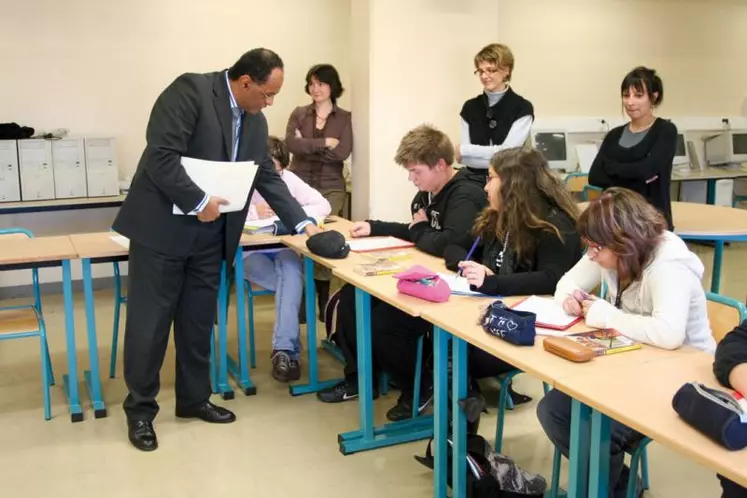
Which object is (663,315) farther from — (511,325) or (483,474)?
(483,474)

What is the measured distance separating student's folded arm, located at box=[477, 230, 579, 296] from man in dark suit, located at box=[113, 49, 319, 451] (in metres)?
1.06

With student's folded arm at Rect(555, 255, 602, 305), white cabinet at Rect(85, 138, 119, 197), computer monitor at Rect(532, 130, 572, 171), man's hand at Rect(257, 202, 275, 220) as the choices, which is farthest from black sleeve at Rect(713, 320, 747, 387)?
computer monitor at Rect(532, 130, 572, 171)

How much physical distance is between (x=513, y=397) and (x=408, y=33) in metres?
2.37

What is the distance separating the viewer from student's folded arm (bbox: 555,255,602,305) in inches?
92.7

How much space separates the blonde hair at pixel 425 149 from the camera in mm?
3127

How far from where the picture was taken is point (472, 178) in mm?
3193

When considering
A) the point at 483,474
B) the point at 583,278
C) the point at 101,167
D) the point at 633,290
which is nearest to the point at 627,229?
the point at 633,290

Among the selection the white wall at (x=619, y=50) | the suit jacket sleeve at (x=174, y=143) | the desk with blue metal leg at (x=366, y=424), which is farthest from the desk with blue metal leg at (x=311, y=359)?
the white wall at (x=619, y=50)

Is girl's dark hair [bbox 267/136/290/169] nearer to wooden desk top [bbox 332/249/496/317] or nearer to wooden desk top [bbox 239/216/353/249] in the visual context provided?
wooden desk top [bbox 239/216/353/249]

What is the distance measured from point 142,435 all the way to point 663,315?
2.02m

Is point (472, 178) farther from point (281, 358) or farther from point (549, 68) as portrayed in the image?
point (549, 68)

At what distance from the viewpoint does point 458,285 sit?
2.61 meters

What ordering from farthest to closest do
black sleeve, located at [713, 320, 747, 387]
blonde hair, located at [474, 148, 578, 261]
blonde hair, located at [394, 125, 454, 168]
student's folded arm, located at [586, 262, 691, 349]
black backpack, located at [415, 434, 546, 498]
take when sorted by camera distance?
blonde hair, located at [394, 125, 454, 168], blonde hair, located at [474, 148, 578, 261], black backpack, located at [415, 434, 546, 498], student's folded arm, located at [586, 262, 691, 349], black sleeve, located at [713, 320, 747, 387]

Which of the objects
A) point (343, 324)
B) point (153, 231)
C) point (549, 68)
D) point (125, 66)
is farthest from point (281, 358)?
point (549, 68)
